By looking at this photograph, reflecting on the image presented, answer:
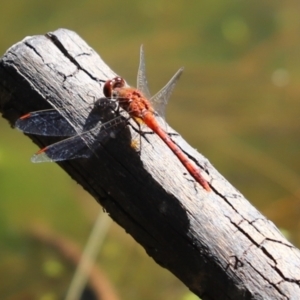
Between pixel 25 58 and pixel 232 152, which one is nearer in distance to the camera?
pixel 25 58

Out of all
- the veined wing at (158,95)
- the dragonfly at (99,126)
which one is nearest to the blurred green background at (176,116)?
the veined wing at (158,95)

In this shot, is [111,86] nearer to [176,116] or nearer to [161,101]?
[161,101]

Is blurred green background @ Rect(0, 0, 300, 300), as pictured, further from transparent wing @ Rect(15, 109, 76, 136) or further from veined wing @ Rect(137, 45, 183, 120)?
transparent wing @ Rect(15, 109, 76, 136)

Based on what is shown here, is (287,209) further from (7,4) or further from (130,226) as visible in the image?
(7,4)

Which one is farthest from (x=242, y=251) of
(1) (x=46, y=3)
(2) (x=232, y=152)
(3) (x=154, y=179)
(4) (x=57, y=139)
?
Result: (1) (x=46, y=3)

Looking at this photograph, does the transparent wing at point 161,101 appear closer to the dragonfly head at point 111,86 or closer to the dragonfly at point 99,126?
the dragonfly at point 99,126

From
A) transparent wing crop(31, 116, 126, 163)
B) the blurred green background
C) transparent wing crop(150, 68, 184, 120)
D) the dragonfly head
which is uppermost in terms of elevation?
the blurred green background

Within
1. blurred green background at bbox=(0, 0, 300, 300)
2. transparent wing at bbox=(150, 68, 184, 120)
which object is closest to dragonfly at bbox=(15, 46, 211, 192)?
transparent wing at bbox=(150, 68, 184, 120)

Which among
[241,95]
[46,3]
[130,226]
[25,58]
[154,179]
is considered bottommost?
[130,226]

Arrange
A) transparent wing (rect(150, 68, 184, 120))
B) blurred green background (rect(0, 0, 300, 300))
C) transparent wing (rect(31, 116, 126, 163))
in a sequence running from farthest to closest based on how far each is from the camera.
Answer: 1. blurred green background (rect(0, 0, 300, 300))
2. transparent wing (rect(150, 68, 184, 120))
3. transparent wing (rect(31, 116, 126, 163))
